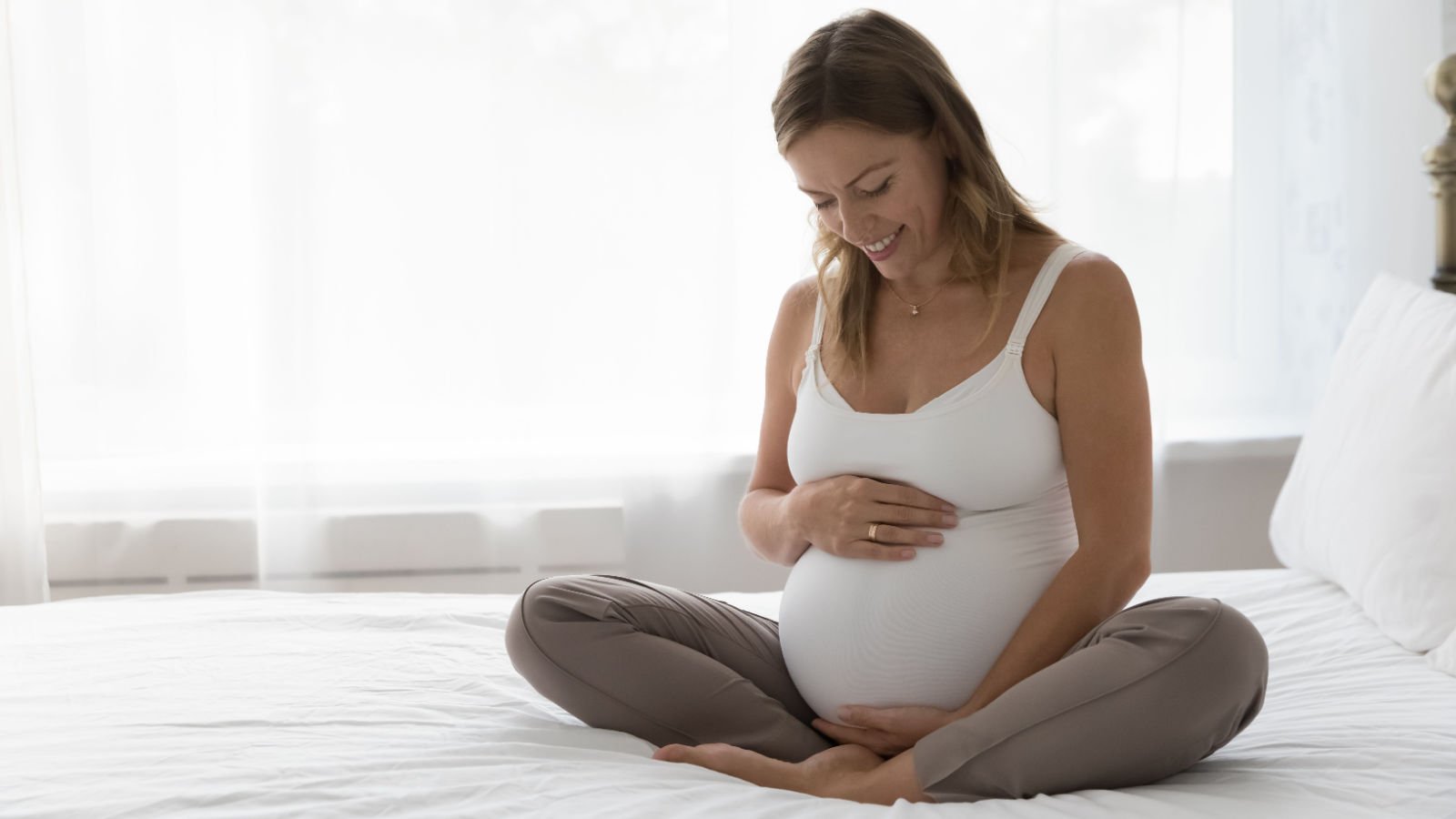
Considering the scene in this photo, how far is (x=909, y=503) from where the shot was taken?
130cm

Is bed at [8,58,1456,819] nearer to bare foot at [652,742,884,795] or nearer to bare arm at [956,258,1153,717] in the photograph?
bare foot at [652,742,884,795]

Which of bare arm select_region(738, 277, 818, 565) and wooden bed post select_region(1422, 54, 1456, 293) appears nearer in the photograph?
bare arm select_region(738, 277, 818, 565)

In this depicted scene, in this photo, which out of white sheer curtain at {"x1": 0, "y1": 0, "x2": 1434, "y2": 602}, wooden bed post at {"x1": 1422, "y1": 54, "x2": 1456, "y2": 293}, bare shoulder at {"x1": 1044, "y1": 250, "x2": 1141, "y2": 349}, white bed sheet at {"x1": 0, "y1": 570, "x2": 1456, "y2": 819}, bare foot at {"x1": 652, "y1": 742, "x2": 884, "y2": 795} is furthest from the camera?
white sheer curtain at {"x1": 0, "y1": 0, "x2": 1434, "y2": 602}

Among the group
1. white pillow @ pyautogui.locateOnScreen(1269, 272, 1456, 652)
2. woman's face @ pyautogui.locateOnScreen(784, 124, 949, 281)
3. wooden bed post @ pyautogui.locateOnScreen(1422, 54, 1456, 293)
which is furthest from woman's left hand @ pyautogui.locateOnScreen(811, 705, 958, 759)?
wooden bed post @ pyautogui.locateOnScreen(1422, 54, 1456, 293)

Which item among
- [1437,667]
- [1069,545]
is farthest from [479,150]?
[1437,667]

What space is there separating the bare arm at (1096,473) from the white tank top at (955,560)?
0.09 ft

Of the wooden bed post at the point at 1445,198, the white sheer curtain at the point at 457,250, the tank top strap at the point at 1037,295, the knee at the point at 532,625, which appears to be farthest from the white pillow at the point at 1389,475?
the knee at the point at 532,625

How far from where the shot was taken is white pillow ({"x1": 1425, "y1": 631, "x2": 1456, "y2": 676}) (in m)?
1.39

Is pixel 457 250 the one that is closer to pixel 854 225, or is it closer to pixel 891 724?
pixel 854 225

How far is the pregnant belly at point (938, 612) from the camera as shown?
1267mm

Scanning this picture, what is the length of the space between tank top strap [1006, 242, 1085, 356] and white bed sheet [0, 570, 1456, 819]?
0.44 meters

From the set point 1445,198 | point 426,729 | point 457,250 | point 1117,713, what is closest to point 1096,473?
point 1117,713

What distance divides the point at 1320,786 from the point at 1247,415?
5.92 ft

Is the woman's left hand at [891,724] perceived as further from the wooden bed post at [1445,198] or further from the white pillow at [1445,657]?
the wooden bed post at [1445,198]
